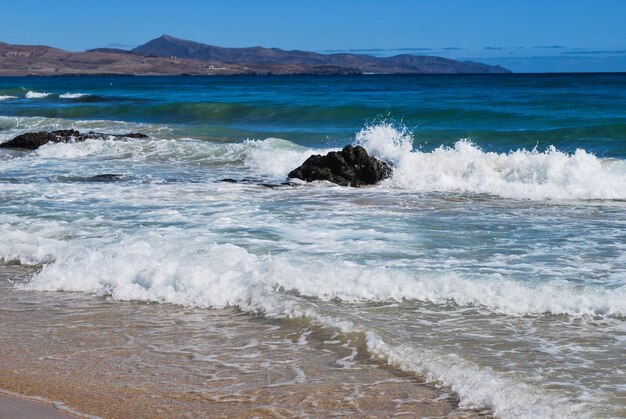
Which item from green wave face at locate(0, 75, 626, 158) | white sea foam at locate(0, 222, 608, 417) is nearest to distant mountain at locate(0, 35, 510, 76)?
green wave face at locate(0, 75, 626, 158)

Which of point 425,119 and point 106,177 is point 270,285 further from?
point 425,119

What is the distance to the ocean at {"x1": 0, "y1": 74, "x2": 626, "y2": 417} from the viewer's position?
5582mm

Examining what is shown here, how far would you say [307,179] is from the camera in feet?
49.9

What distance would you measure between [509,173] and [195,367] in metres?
11.0

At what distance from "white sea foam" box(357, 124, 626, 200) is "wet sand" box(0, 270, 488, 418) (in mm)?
8144

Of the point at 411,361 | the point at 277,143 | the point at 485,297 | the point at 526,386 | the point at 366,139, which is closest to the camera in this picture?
the point at 526,386

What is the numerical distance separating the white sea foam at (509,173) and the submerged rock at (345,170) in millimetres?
371

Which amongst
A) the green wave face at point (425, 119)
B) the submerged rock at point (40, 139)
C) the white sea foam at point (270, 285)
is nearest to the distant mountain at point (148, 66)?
the green wave face at point (425, 119)

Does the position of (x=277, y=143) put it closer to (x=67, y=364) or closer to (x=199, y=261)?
(x=199, y=261)

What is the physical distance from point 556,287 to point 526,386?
243 centimetres

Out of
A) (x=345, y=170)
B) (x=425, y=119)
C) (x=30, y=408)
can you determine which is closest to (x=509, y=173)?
(x=345, y=170)

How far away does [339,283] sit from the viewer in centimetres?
781

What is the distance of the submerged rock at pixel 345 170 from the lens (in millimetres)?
15023

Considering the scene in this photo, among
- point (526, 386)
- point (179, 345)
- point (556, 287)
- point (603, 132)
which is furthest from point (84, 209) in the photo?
point (603, 132)
